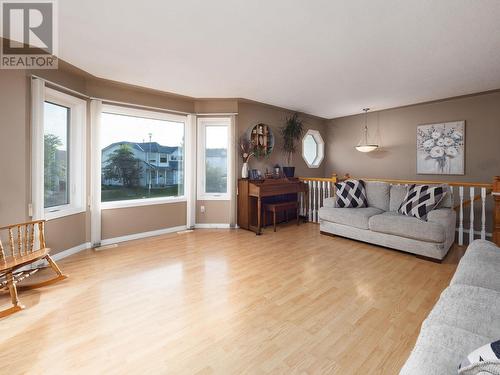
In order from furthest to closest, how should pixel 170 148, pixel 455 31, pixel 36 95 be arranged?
pixel 170 148, pixel 36 95, pixel 455 31

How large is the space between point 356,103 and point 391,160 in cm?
152

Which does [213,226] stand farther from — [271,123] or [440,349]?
[440,349]

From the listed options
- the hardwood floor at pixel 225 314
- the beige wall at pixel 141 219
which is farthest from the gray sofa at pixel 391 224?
the beige wall at pixel 141 219

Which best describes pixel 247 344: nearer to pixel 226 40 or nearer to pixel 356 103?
pixel 226 40

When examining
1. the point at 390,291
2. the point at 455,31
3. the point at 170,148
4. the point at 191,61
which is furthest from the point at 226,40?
the point at 390,291

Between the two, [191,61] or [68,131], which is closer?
[191,61]

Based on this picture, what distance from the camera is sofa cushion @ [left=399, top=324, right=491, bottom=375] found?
2.64 ft

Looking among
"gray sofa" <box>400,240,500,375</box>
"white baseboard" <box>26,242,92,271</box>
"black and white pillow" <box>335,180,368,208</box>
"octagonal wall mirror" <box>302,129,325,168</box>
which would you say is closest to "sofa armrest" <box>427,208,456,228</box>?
"black and white pillow" <box>335,180,368,208</box>

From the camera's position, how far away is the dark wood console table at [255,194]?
13.7ft

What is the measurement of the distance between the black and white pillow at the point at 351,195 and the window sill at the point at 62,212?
12.7 feet

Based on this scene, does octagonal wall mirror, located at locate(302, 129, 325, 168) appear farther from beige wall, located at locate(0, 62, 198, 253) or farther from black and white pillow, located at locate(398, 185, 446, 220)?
beige wall, located at locate(0, 62, 198, 253)

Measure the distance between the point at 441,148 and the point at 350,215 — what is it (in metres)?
2.43

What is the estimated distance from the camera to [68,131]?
3.29 m

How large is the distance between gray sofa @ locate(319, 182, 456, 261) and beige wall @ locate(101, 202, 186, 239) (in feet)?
8.27
